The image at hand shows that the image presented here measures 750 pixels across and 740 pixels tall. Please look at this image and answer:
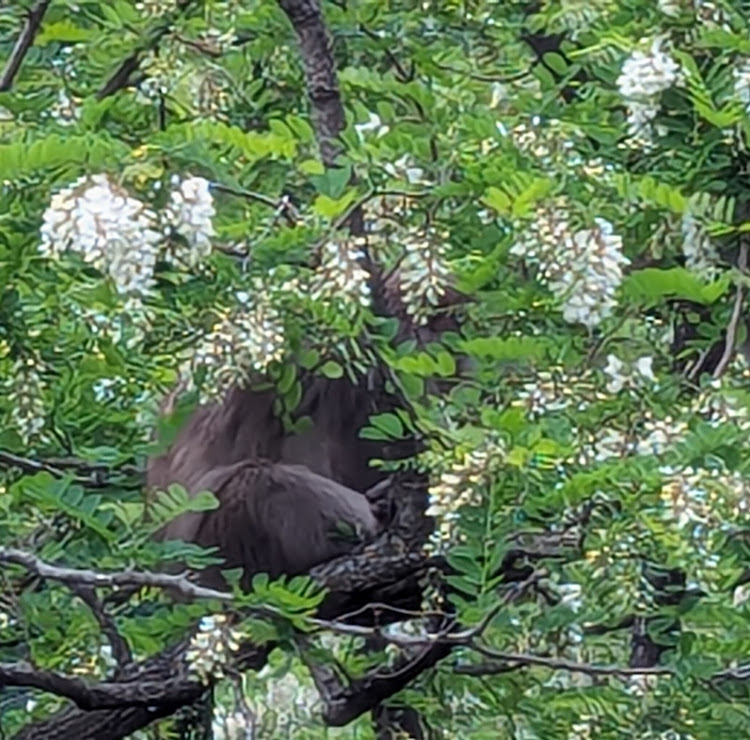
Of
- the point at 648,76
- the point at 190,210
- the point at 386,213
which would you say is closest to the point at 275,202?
the point at 386,213

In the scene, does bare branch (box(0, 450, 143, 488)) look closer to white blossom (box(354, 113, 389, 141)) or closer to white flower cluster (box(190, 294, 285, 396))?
white flower cluster (box(190, 294, 285, 396))

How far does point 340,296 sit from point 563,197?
0.90 ft

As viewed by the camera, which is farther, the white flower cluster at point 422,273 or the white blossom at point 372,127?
the white blossom at point 372,127

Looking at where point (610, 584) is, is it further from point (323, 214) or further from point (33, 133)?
point (33, 133)

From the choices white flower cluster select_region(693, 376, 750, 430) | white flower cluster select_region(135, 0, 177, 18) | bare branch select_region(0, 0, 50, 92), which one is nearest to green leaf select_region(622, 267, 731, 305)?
white flower cluster select_region(693, 376, 750, 430)

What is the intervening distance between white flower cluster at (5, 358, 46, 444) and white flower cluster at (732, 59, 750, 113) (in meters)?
0.93

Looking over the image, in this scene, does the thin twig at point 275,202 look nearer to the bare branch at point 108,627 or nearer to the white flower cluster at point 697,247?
the white flower cluster at point 697,247

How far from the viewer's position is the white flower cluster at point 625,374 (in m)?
2.17

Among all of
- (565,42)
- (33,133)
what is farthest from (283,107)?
(33,133)

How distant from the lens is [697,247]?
7.07ft

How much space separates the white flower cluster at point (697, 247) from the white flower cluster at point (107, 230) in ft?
2.19

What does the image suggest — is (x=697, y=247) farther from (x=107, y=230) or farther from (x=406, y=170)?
(x=107, y=230)

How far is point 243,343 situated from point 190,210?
25cm

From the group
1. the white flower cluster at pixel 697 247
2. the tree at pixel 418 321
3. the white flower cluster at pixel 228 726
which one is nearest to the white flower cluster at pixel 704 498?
the tree at pixel 418 321
